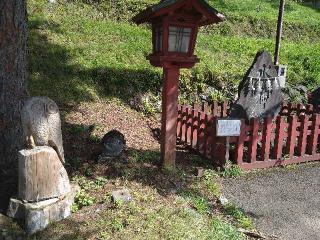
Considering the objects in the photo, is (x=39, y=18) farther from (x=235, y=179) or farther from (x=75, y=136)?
(x=235, y=179)

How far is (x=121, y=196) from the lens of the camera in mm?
5312

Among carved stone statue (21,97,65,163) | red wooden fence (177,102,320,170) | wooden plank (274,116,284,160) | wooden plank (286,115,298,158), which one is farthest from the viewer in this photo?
wooden plank (286,115,298,158)

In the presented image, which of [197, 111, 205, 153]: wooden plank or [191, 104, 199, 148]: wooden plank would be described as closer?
[197, 111, 205, 153]: wooden plank

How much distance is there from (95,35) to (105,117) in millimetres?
4371

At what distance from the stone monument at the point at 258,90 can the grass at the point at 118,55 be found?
7.12 feet

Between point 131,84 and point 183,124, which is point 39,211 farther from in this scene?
point 131,84

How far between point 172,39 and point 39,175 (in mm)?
2879

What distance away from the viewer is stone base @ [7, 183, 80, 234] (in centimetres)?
470

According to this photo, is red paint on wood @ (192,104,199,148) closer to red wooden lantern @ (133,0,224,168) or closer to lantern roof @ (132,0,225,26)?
red wooden lantern @ (133,0,224,168)

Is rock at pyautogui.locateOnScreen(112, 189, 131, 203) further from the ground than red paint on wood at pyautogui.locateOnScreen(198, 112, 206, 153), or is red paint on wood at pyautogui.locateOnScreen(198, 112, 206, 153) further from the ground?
red paint on wood at pyautogui.locateOnScreen(198, 112, 206, 153)

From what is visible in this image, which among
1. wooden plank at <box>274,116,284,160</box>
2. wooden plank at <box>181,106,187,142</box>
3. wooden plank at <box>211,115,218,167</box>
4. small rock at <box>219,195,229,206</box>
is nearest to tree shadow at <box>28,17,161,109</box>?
wooden plank at <box>181,106,187,142</box>

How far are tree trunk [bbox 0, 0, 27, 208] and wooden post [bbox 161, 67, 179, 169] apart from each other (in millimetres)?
2282

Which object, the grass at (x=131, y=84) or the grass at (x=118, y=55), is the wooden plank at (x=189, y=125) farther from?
the grass at (x=118, y=55)

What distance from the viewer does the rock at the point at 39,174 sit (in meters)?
4.75
